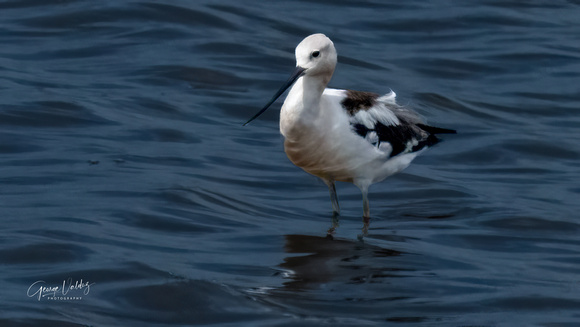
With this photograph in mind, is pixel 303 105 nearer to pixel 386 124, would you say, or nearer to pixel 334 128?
pixel 334 128

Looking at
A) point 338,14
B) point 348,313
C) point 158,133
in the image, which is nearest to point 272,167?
point 158,133

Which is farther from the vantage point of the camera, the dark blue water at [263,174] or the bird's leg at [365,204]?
the bird's leg at [365,204]

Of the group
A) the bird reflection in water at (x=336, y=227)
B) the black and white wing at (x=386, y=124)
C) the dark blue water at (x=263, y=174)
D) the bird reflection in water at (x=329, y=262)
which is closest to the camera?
the dark blue water at (x=263, y=174)

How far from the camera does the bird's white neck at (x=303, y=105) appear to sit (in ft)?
24.8

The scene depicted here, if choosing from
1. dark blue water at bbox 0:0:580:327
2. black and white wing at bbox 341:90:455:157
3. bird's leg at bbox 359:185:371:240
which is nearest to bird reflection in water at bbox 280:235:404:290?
dark blue water at bbox 0:0:580:327

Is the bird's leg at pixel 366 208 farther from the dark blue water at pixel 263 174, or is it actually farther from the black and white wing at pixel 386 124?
the black and white wing at pixel 386 124

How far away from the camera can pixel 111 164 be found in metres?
8.94

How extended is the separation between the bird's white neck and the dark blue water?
78cm

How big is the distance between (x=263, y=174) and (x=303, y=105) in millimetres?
1922

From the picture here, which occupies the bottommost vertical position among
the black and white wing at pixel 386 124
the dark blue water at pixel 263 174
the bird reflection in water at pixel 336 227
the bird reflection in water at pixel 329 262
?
the bird reflection in water at pixel 336 227

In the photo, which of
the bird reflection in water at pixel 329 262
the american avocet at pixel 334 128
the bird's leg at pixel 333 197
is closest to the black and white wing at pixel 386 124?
the american avocet at pixel 334 128

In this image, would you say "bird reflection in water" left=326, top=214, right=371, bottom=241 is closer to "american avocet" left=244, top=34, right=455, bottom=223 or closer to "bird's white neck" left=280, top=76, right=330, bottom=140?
"american avocet" left=244, top=34, right=455, bottom=223

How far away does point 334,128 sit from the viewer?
7.74 m

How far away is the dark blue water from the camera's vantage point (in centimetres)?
627
